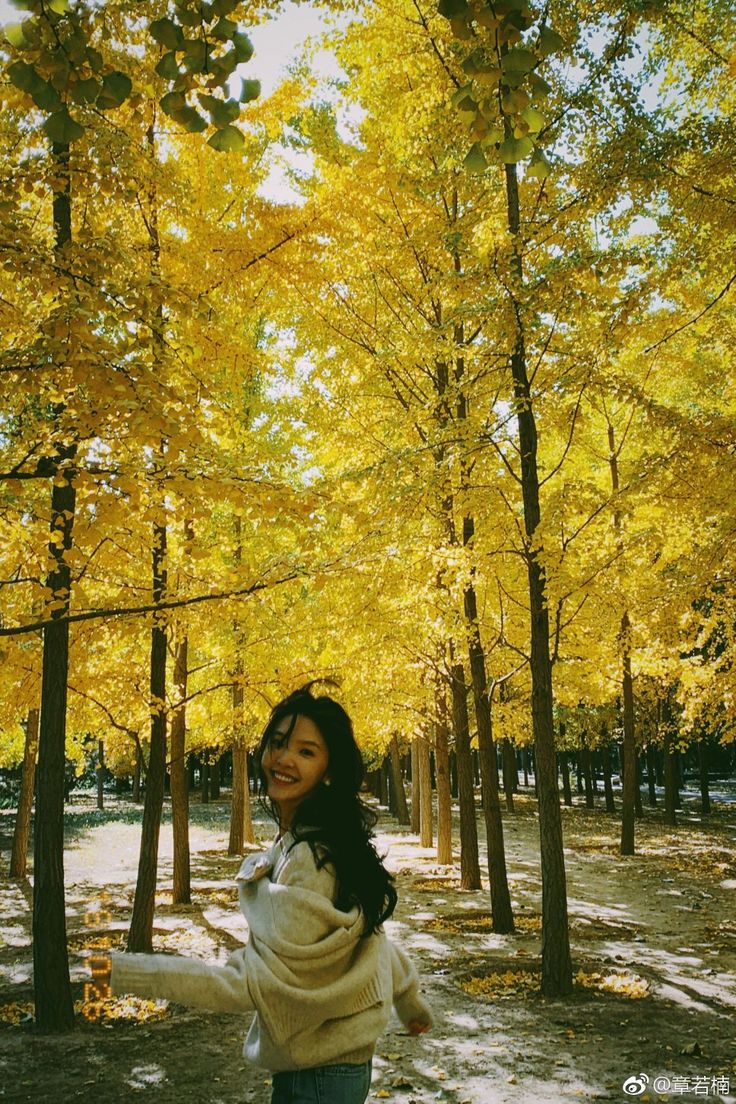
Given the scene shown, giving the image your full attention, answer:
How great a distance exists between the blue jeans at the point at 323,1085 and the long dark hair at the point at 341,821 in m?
0.36

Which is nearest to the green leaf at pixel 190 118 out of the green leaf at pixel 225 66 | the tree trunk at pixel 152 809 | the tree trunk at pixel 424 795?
the green leaf at pixel 225 66

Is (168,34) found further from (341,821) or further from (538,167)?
(341,821)

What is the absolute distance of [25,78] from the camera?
192 centimetres

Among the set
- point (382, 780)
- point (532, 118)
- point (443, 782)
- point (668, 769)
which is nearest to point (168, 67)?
point (532, 118)

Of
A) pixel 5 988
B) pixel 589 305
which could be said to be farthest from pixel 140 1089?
pixel 589 305

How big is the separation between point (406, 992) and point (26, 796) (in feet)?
39.7

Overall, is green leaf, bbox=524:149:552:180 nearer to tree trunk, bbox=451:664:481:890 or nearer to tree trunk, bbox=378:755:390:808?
tree trunk, bbox=451:664:481:890

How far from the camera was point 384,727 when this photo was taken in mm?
13312

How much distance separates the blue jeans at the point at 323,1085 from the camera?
1.88 meters

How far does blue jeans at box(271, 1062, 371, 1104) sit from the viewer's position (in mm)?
1875

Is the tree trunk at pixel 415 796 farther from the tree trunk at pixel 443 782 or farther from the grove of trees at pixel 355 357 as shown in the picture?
the grove of trees at pixel 355 357

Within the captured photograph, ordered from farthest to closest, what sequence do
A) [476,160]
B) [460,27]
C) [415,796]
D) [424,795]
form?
[415,796]
[424,795]
[476,160]
[460,27]

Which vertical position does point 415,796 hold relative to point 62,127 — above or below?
below

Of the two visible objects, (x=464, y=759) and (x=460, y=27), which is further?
(x=464, y=759)
